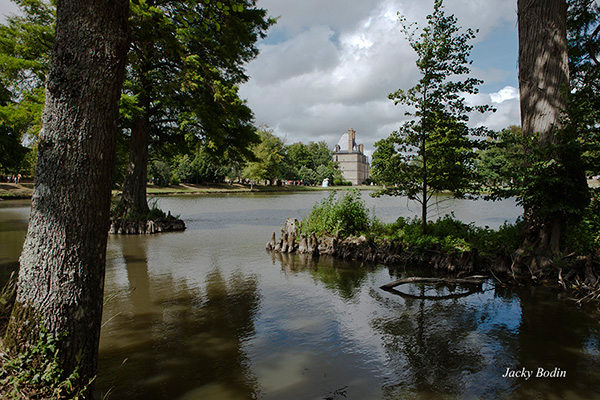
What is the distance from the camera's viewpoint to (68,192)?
3.04 meters

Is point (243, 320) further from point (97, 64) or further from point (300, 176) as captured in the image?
point (300, 176)

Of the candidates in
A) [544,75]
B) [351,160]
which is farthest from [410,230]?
[351,160]

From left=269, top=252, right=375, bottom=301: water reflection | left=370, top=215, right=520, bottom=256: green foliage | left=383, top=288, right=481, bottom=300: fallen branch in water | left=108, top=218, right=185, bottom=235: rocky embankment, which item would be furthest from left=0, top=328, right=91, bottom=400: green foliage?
left=108, top=218, right=185, bottom=235: rocky embankment

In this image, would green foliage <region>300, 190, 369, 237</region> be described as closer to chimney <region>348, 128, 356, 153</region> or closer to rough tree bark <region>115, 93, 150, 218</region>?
rough tree bark <region>115, 93, 150, 218</region>

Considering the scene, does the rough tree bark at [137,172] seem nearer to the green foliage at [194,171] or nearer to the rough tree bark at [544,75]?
the rough tree bark at [544,75]

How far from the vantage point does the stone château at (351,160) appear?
132375mm

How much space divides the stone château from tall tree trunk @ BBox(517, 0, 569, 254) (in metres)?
121

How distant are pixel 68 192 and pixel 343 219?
30.8ft

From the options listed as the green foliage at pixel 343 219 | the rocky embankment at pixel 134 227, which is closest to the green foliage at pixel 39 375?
the green foliage at pixel 343 219

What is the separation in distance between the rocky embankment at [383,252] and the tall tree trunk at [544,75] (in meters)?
0.96

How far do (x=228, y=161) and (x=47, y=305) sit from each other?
17.5 meters

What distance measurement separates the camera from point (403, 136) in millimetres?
11031

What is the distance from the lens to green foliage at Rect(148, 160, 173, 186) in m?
57.2

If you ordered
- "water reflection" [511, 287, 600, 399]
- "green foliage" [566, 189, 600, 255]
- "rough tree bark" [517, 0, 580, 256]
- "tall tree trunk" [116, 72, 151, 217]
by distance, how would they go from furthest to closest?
"tall tree trunk" [116, 72, 151, 217], "rough tree bark" [517, 0, 580, 256], "green foliage" [566, 189, 600, 255], "water reflection" [511, 287, 600, 399]
